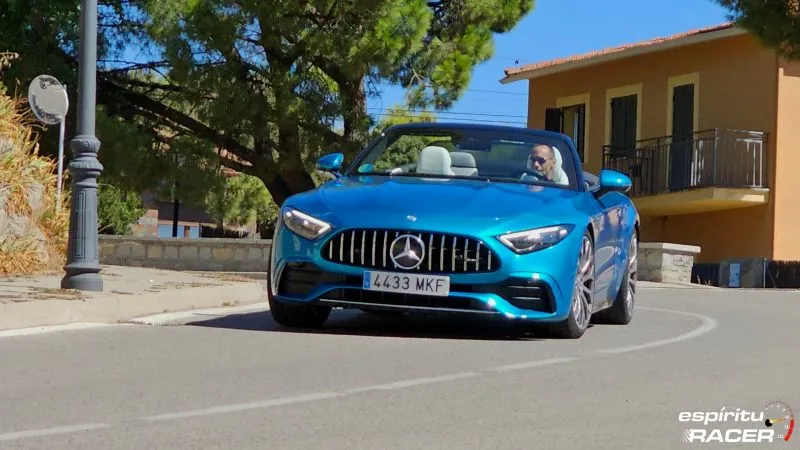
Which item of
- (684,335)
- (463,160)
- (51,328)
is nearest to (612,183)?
(463,160)

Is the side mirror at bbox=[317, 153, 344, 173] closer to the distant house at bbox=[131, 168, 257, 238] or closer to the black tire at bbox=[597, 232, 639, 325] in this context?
the black tire at bbox=[597, 232, 639, 325]

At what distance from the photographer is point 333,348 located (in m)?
8.99

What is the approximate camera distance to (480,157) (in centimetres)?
1104

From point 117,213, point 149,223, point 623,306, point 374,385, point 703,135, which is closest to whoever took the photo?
point 374,385

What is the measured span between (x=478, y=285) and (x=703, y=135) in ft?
73.4

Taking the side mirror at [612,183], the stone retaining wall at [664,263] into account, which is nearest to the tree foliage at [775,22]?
the stone retaining wall at [664,263]

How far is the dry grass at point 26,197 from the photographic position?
14250 mm

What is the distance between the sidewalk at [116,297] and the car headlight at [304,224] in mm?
1782

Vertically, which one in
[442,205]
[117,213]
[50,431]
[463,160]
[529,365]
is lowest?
[50,431]

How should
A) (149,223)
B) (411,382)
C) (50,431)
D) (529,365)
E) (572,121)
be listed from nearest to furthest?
1. (50,431)
2. (411,382)
3. (529,365)
4. (572,121)
5. (149,223)

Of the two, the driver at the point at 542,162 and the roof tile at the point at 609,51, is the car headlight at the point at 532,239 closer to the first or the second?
the driver at the point at 542,162

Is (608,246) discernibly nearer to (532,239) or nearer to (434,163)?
(434,163)

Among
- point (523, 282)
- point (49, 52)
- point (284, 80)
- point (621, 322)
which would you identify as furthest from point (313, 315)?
point (49, 52)

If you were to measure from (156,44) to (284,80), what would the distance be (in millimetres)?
2433
